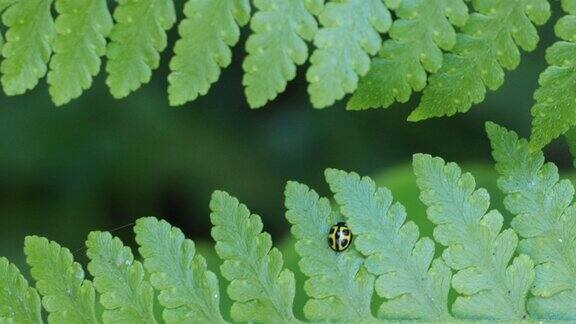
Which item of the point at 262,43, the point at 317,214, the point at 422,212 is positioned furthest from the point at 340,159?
the point at 262,43

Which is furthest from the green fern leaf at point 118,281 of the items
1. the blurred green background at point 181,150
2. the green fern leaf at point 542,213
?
the blurred green background at point 181,150

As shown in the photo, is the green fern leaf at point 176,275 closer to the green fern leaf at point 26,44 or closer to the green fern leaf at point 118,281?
the green fern leaf at point 118,281

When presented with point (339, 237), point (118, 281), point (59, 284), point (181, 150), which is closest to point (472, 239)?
point (339, 237)

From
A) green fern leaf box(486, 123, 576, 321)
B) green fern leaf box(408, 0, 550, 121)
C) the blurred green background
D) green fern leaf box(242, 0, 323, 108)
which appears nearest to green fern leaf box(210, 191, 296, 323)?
green fern leaf box(242, 0, 323, 108)

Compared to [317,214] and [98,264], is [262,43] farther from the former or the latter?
[98,264]

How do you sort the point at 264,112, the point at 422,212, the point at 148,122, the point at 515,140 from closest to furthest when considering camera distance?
the point at 515,140 → the point at 422,212 → the point at 148,122 → the point at 264,112

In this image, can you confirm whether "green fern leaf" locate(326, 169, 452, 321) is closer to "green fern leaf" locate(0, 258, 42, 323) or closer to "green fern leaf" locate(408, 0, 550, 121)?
"green fern leaf" locate(408, 0, 550, 121)
